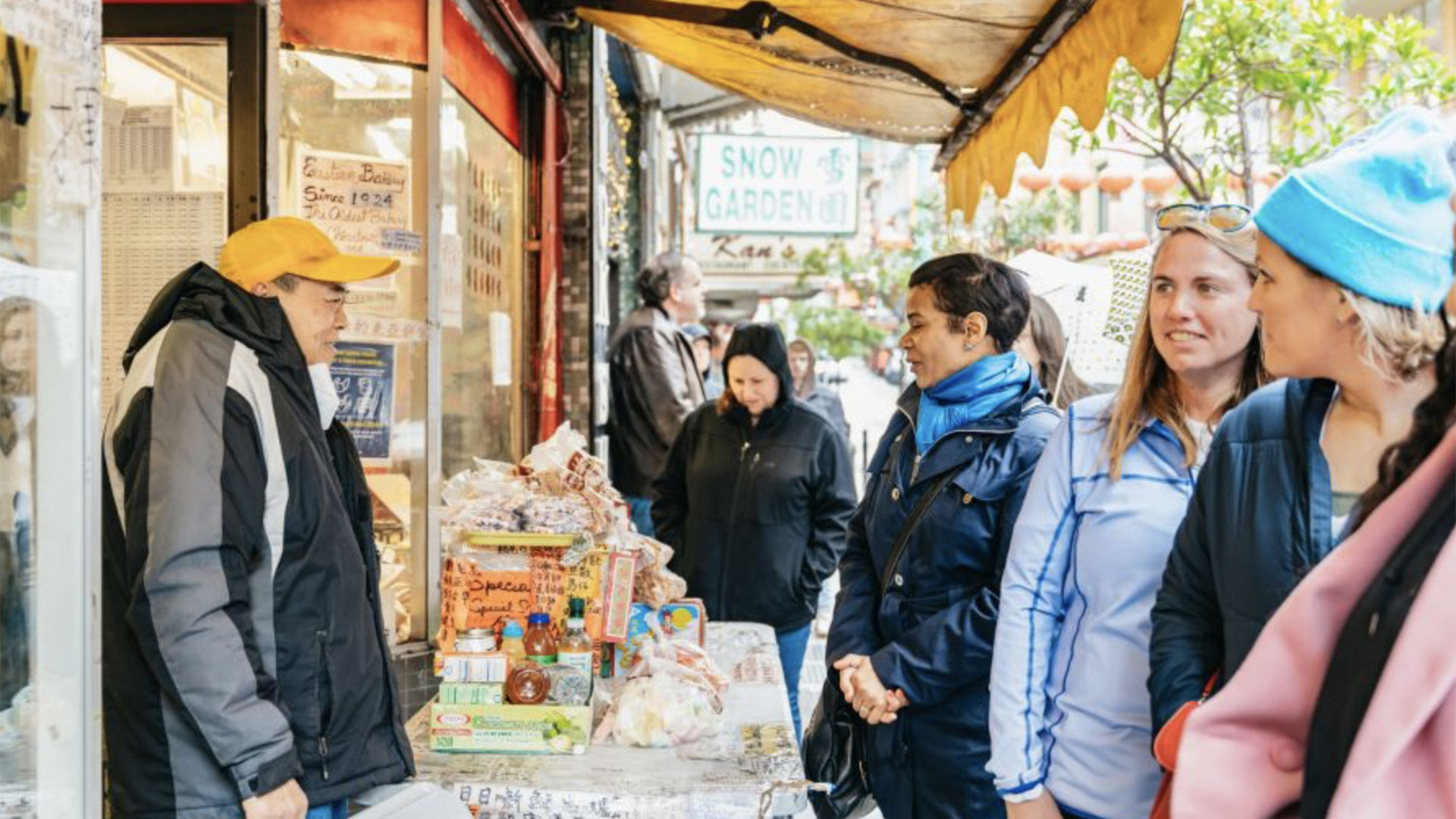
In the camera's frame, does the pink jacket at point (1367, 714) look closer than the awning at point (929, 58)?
Yes

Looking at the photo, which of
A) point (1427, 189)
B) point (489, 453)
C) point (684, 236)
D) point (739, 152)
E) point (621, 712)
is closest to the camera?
point (1427, 189)

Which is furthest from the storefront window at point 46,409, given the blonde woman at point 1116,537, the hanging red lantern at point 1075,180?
the hanging red lantern at point 1075,180

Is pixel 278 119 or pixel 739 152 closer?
pixel 278 119

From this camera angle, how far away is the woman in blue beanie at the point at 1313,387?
168 cm

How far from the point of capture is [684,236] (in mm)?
19547

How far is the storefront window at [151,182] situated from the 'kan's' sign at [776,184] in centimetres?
952

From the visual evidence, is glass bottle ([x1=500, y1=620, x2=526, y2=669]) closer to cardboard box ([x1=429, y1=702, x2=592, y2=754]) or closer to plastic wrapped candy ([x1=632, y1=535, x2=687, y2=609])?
cardboard box ([x1=429, y1=702, x2=592, y2=754])

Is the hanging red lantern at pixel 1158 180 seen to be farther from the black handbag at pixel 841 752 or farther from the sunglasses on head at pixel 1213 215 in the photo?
the sunglasses on head at pixel 1213 215

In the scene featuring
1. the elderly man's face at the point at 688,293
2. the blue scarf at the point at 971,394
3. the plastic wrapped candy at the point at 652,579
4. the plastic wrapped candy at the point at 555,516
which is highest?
the elderly man's face at the point at 688,293

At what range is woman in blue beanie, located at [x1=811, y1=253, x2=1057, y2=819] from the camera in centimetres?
326

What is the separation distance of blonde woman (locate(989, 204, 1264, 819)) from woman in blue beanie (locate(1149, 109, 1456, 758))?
1.04 ft

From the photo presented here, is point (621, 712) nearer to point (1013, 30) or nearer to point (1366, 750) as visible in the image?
point (1366, 750)

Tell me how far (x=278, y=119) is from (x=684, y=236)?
1552 centimetres

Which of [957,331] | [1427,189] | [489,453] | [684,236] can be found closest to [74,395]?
[1427,189]
